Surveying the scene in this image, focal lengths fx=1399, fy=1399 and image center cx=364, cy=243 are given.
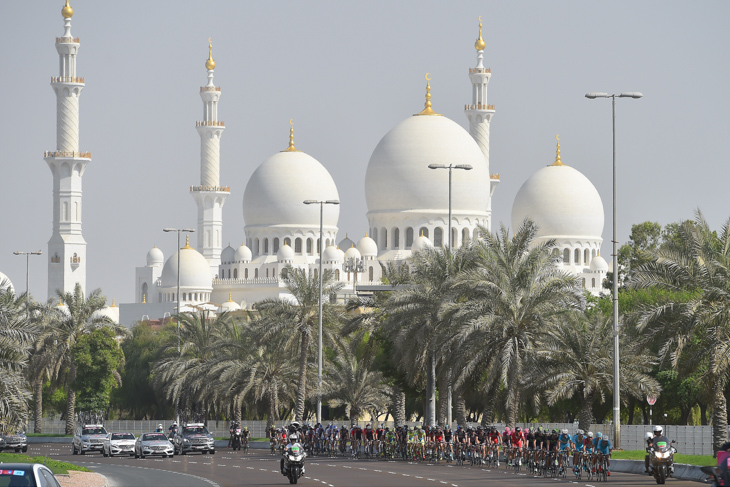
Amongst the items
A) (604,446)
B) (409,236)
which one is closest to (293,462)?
(604,446)

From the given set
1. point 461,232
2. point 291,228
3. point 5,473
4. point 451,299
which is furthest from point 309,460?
point 291,228

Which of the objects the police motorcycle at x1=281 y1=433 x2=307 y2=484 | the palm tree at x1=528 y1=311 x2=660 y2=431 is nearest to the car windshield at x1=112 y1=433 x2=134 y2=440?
the palm tree at x1=528 y1=311 x2=660 y2=431

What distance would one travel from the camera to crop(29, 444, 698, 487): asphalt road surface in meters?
29.0

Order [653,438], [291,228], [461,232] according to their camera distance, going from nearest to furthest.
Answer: [653,438]
[461,232]
[291,228]

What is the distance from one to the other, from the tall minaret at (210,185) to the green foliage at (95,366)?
54.8 m

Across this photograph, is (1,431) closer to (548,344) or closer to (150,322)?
(548,344)

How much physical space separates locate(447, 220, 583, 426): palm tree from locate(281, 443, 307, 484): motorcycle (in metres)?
8.91

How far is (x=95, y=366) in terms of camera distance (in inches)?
2512

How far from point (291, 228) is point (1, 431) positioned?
82557 mm

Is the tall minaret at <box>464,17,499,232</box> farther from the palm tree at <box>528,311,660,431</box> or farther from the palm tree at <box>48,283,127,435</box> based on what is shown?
the palm tree at <box>528,311,660,431</box>

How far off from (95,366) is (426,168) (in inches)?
1765

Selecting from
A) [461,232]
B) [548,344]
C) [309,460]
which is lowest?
[309,460]

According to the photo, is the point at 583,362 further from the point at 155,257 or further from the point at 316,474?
the point at 155,257

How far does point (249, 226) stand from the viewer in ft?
393
